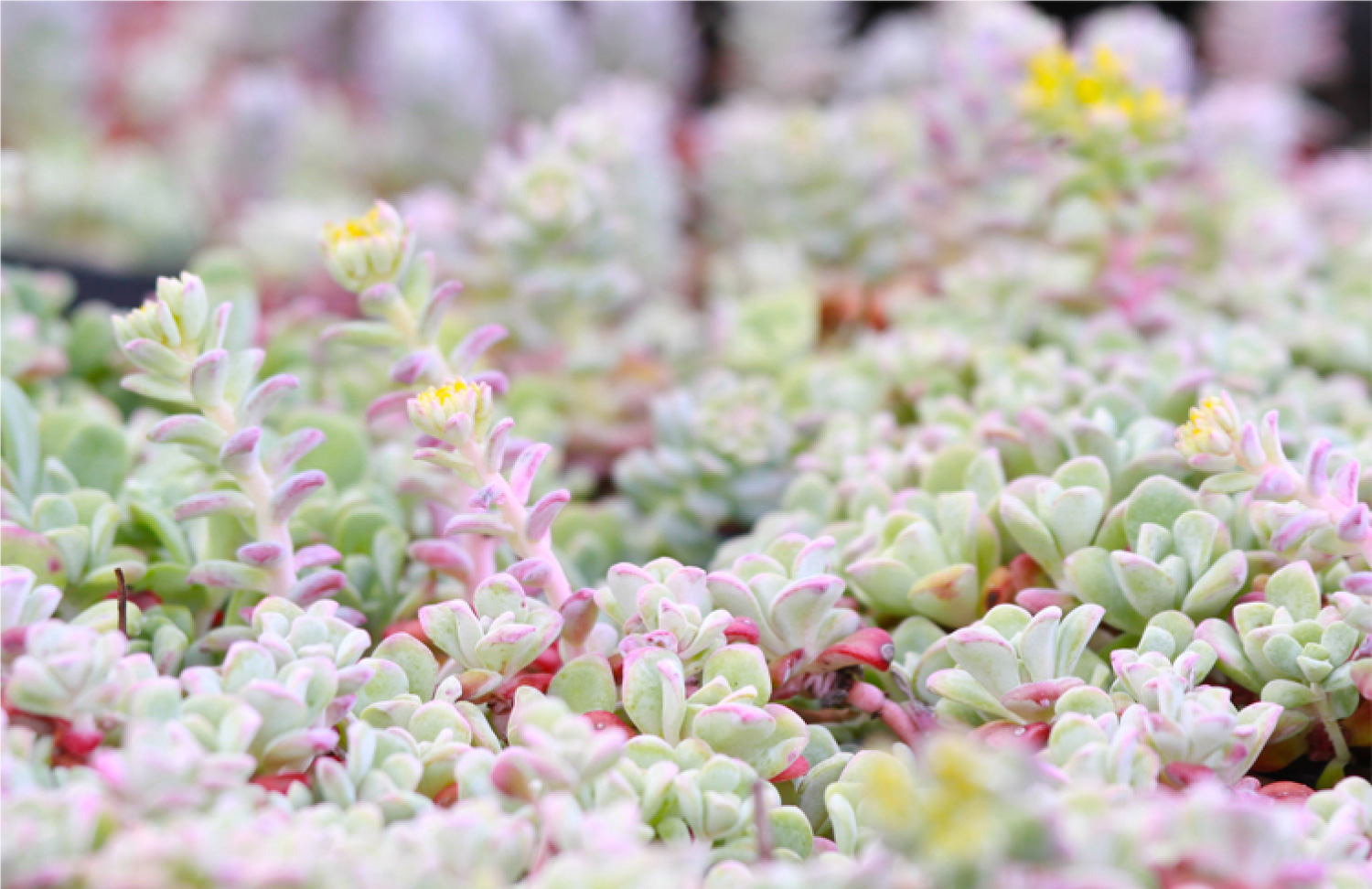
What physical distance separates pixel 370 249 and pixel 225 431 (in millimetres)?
163

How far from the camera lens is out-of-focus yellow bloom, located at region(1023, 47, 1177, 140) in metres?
1.28

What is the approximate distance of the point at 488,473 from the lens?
0.78 m

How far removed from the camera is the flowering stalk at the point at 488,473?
2.45ft

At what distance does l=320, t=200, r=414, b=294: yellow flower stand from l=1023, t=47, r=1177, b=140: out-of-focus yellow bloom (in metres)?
0.74

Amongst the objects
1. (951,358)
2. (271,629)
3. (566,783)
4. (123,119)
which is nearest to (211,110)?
(123,119)

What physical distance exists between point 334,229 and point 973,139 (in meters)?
0.92

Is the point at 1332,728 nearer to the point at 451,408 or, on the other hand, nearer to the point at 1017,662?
the point at 1017,662

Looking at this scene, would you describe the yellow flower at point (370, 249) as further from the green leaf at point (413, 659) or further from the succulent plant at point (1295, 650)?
the succulent plant at point (1295, 650)

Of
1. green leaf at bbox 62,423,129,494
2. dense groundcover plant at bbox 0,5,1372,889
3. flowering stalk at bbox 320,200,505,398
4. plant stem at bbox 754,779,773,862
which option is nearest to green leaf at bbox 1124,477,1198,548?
dense groundcover plant at bbox 0,5,1372,889

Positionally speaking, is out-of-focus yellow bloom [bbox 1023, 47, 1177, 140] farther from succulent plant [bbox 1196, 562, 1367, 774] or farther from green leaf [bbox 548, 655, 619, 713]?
green leaf [bbox 548, 655, 619, 713]

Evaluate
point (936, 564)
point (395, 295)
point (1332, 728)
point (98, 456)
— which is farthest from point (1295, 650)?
point (98, 456)

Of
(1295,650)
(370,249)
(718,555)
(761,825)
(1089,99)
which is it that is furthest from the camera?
(1089,99)

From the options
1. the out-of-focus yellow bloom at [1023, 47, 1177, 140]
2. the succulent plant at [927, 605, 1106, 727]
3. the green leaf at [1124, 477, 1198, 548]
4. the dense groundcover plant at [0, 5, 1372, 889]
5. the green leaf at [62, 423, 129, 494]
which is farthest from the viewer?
the out-of-focus yellow bloom at [1023, 47, 1177, 140]

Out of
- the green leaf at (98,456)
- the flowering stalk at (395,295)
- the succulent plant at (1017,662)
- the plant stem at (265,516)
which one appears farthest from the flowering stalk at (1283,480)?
the green leaf at (98,456)
